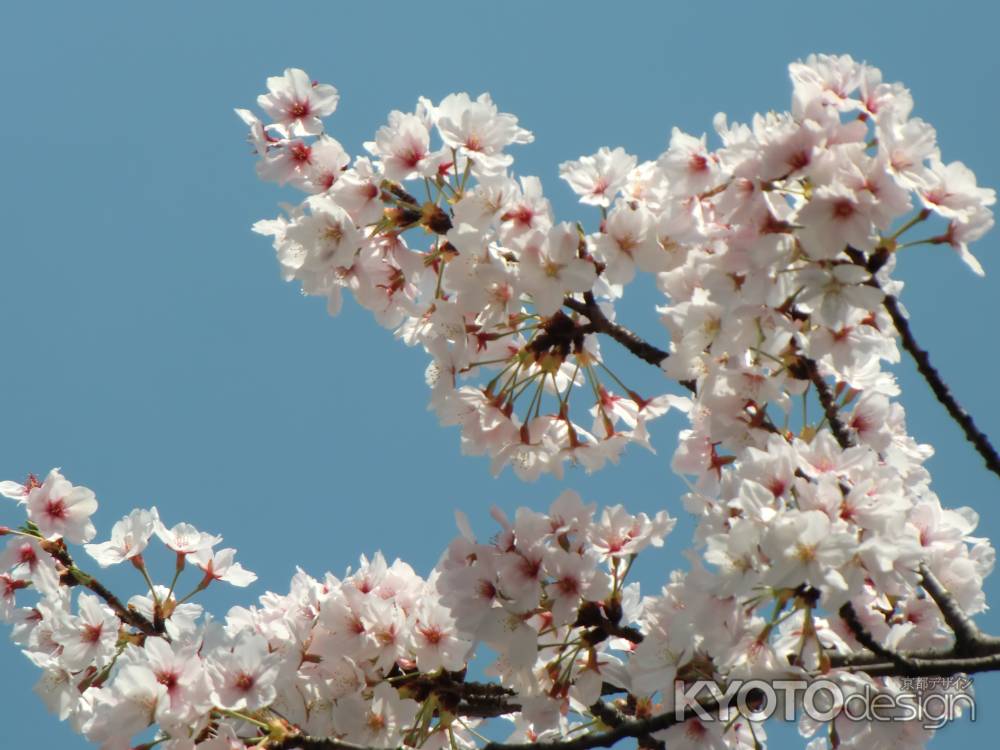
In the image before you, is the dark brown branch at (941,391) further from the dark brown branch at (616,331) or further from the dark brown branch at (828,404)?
the dark brown branch at (616,331)

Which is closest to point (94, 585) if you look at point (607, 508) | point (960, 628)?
point (607, 508)

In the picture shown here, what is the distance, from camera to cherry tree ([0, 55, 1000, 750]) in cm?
265

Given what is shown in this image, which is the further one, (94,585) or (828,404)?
(94,585)

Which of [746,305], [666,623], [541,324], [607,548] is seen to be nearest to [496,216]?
[541,324]

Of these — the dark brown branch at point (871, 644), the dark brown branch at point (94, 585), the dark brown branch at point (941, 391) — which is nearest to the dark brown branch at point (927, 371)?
the dark brown branch at point (941, 391)

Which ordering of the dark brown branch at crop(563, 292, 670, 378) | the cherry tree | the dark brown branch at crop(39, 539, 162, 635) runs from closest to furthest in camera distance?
the cherry tree < the dark brown branch at crop(563, 292, 670, 378) < the dark brown branch at crop(39, 539, 162, 635)

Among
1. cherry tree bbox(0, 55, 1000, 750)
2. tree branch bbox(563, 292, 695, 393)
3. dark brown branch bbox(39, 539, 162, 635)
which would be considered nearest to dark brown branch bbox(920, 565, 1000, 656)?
cherry tree bbox(0, 55, 1000, 750)

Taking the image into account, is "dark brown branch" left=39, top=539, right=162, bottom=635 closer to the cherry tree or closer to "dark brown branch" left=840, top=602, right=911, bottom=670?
the cherry tree

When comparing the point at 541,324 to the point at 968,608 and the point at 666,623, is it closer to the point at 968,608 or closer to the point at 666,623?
the point at 666,623

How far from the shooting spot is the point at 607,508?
10.7ft

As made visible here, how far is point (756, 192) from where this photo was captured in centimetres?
274

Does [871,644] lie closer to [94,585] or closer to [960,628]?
[960,628]

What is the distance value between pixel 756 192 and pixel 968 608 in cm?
128

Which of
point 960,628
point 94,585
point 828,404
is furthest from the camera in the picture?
point 94,585
